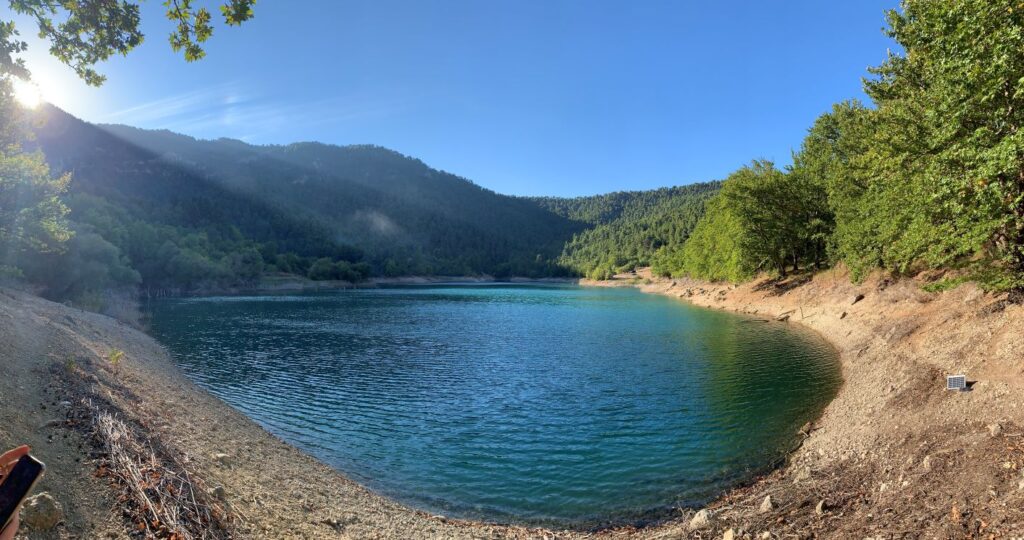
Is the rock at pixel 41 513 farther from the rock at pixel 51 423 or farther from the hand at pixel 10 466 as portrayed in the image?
the rock at pixel 51 423

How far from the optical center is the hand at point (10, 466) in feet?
10.2

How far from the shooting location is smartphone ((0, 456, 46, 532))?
3061mm

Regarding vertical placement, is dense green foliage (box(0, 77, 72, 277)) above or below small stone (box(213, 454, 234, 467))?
above

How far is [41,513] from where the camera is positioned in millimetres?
5605

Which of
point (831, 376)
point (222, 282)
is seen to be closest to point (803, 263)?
point (831, 376)

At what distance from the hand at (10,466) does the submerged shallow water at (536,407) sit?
9.56 m

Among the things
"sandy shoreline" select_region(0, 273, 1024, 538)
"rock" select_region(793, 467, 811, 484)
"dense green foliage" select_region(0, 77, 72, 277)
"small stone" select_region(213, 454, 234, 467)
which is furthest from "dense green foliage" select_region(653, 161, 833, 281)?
"dense green foliage" select_region(0, 77, 72, 277)

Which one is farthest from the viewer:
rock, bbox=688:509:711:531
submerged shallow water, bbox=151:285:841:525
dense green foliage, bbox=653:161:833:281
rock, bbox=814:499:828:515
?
dense green foliage, bbox=653:161:833:281

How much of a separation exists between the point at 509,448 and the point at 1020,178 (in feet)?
61.0

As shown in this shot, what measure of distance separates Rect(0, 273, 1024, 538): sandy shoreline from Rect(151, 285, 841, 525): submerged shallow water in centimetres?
122

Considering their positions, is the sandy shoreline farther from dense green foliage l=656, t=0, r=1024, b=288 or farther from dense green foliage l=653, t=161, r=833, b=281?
dense green foliage l=653, t=161, r=833, b=281

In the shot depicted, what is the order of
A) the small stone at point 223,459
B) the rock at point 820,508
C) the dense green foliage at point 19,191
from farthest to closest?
1. the dense green foliage at point 19,191
2. the small stone at point 223,459
3. the rock at point 820,508

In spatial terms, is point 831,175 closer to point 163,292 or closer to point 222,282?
point 163,292

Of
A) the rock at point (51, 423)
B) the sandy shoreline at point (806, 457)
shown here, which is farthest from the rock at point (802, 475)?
the rock at point (51, 423)
